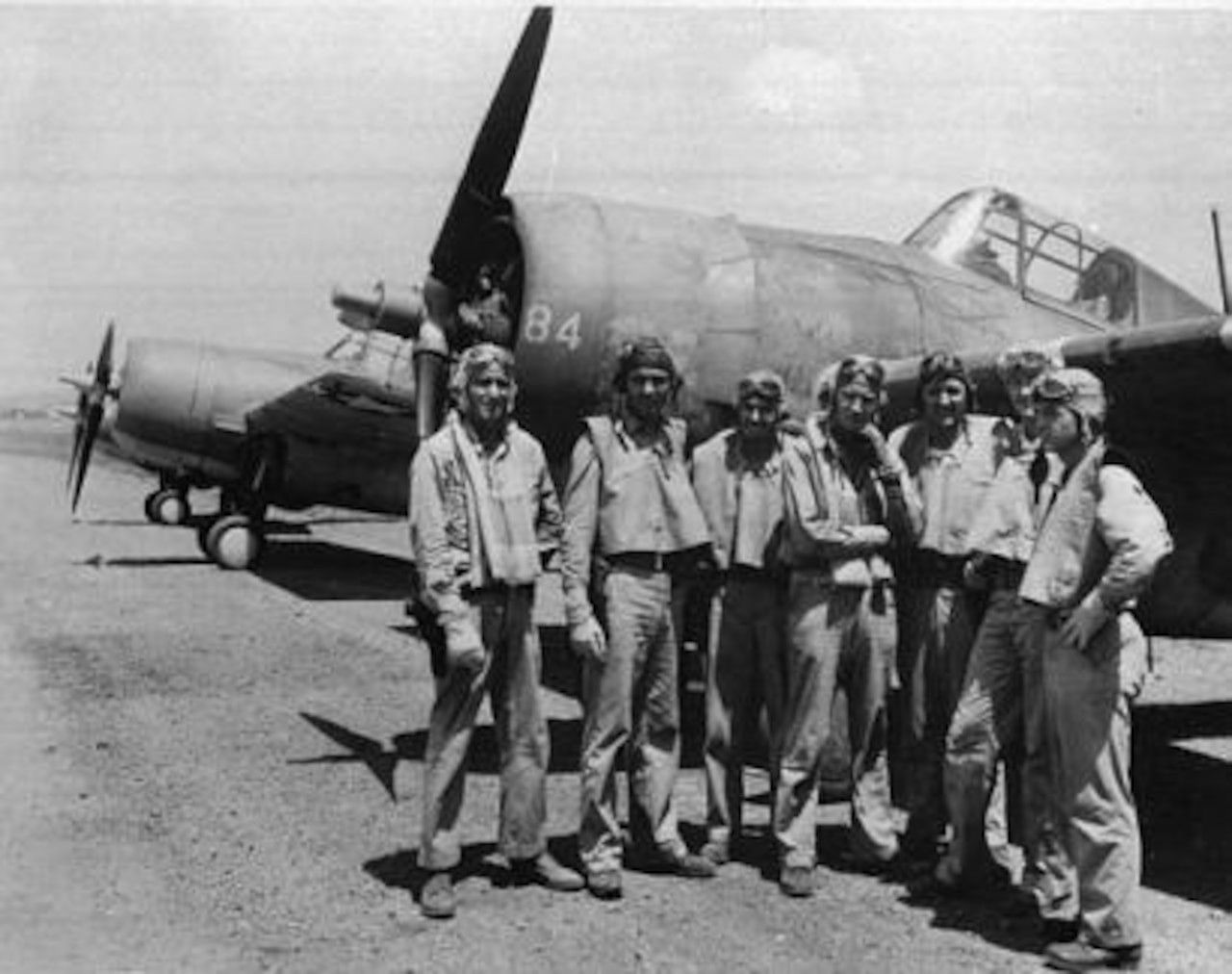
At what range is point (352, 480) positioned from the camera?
17516mm

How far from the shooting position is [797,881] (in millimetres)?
4363

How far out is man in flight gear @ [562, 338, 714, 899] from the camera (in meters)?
4.41

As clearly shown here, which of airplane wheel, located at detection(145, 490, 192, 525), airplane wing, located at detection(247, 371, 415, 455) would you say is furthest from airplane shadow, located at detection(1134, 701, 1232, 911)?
airplane wheel, located at detection(145, 490, 192, 525)

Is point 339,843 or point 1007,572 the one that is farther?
point 339,843

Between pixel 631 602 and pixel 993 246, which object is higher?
pixel 993 246

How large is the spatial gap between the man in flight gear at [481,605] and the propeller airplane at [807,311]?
169 cm

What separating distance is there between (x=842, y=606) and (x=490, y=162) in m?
3.50

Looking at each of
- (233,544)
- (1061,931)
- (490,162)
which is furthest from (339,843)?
(233,544)

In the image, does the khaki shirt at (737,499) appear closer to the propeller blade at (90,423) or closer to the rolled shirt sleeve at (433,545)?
the rolled shirt sleeve at (433,545)

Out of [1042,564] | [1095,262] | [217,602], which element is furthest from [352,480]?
[1042,564]

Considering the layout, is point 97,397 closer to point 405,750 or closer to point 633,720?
point 405,750

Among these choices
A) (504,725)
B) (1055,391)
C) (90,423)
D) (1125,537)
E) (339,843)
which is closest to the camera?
(1125,537)

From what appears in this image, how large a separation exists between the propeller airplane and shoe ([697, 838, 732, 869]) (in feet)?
7.83

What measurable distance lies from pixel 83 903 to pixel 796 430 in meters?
3.19
